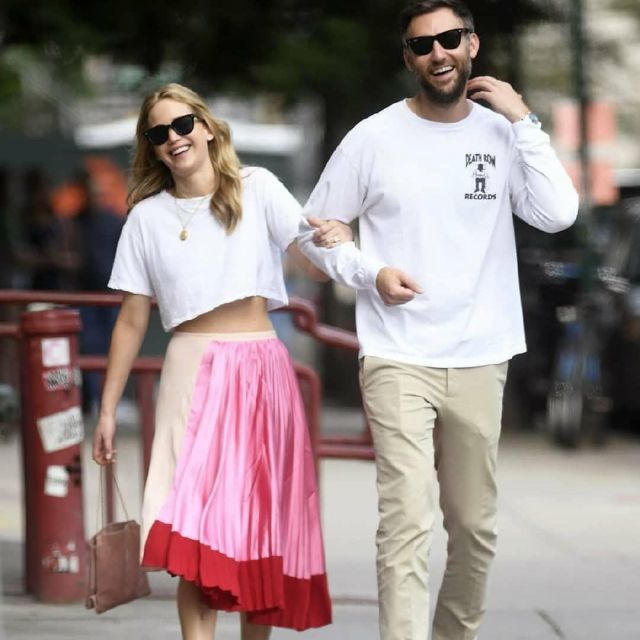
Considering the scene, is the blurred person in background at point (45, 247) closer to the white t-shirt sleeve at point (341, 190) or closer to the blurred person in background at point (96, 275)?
the blurred person in background at point (96, 275)

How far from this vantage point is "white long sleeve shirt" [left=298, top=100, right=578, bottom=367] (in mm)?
4996

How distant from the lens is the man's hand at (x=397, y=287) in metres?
4.80

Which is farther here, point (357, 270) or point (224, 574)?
point (224, 574)

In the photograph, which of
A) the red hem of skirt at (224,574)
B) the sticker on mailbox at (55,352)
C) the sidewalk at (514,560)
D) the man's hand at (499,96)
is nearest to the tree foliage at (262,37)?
the sidewalk at (514,560)

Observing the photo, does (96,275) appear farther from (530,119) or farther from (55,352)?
(530,119)

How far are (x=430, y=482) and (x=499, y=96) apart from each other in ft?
3.50

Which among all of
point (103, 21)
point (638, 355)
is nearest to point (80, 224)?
point (103, 21)

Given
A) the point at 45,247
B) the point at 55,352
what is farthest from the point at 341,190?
the point at 45,247

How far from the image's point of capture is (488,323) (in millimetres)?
5074

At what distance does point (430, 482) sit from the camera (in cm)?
500

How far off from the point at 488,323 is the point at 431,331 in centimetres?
17

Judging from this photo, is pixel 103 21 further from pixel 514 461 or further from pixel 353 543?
pixel 353 543

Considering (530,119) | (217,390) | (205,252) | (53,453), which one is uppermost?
(530,119)

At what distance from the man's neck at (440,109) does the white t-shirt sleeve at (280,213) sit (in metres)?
0.46
